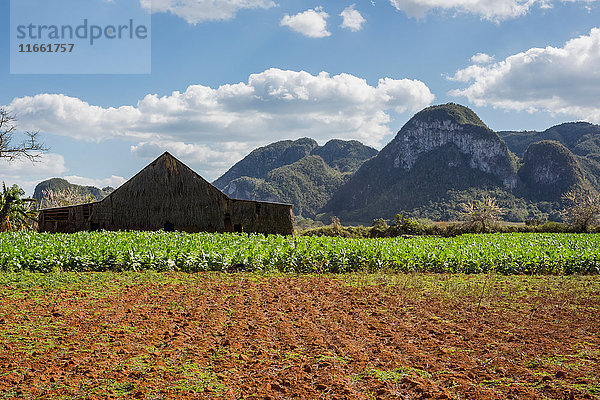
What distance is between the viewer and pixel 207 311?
8.92 m

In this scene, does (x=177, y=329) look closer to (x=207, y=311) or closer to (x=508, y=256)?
(x=207, y=311)

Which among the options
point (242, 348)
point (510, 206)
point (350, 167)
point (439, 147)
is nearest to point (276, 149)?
point (350, 167)

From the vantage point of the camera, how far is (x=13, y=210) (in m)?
29.2

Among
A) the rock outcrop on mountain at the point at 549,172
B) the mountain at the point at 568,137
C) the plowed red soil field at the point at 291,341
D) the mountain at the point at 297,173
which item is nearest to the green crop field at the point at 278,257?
the plowed red soil field at the point at 291,341

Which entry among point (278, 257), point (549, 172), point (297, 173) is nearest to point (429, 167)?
point (549, 172)

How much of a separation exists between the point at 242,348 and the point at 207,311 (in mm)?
2542

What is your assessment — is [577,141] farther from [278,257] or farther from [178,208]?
[278,257]

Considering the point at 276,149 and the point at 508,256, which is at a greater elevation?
the point at 276,149

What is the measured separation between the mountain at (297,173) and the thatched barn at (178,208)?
83744 mm

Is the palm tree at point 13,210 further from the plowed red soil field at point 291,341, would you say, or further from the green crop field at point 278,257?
the plowed red soil field at point 291,341

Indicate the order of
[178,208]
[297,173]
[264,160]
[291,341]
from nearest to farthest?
[291,341], [178,208], [297,173], [264,160]

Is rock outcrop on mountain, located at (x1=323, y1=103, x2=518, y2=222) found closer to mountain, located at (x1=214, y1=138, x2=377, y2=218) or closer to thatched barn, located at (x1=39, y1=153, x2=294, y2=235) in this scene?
mountain, located at (x1=214, y1=138, x2=377, y2=218)

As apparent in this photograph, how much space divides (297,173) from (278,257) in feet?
372

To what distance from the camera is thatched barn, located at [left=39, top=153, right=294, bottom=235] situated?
957 inches
